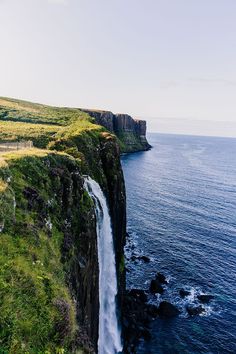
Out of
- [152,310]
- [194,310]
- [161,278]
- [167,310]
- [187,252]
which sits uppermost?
[187,252]

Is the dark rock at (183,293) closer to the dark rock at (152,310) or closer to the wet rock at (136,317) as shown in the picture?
the dark rock at (152,310)

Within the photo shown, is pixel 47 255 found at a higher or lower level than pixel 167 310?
higher

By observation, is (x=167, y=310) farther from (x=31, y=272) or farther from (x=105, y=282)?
(x=31, y=272)

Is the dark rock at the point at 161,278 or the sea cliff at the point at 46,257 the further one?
the dark rock at the point at 161,278

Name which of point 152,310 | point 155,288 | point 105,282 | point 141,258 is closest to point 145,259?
point 141,258

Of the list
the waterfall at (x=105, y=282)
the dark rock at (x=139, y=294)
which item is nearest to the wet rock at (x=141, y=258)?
the dark rock at (x=139, y=294)

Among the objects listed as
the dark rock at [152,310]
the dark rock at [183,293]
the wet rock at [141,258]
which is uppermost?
the wet rock at [141,258]
